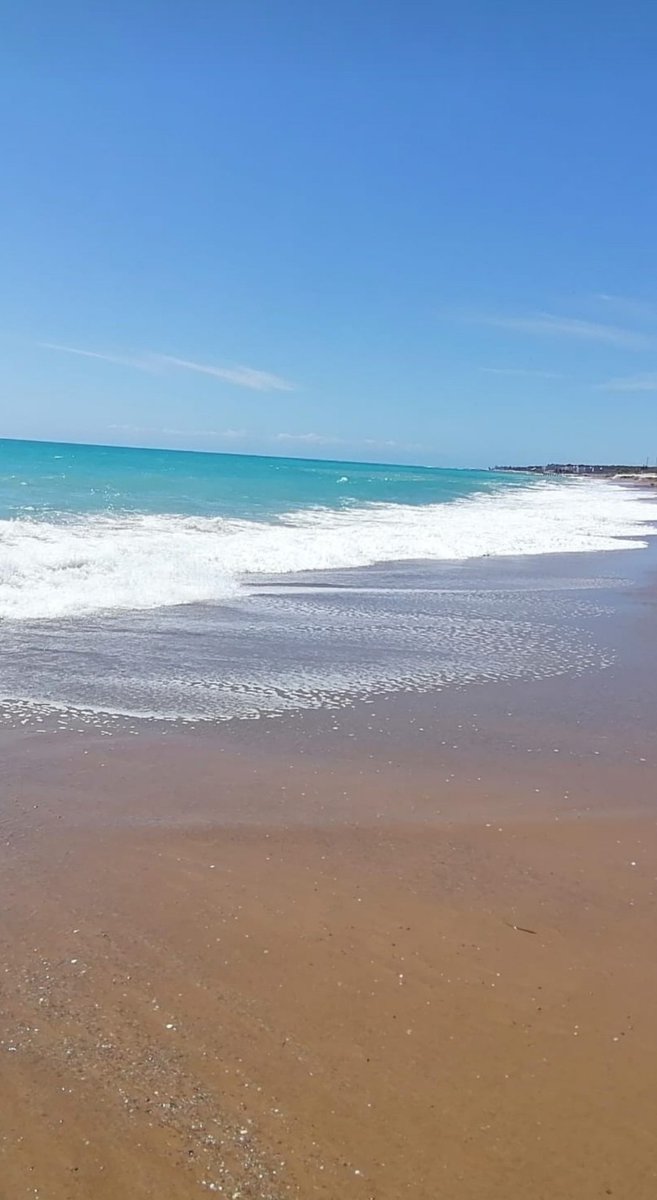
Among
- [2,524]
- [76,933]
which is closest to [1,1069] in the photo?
[76,933]

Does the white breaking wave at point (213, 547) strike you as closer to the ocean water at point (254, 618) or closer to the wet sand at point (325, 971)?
the ocean water at point (254, 618)

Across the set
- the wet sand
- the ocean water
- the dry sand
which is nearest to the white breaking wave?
the ocean water

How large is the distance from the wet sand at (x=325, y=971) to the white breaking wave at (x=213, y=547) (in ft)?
18.6

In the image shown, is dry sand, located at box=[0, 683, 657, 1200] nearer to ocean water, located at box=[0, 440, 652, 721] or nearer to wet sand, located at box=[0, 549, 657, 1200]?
wet sand, located at box=[0, 549, 657, 1200]

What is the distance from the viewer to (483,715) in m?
6.51

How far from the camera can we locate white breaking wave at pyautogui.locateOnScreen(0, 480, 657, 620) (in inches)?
437

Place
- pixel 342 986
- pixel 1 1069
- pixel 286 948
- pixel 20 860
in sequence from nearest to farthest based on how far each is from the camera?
1. pixel 1 1069
2. pixel 342 986
3. pixel 286 948
4. pixel 20 860

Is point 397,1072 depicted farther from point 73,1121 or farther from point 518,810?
point 518,810

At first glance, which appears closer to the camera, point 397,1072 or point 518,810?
point 397,1072

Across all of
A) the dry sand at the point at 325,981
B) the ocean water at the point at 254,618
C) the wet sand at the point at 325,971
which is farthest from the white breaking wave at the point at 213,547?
the dry sand at the point at 325,981

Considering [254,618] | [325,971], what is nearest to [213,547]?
[254,618]

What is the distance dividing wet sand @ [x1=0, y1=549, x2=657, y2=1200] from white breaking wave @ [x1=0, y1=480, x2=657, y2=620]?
5661 millimetres

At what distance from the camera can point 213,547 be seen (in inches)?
651

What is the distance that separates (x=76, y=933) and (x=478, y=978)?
181 cm
